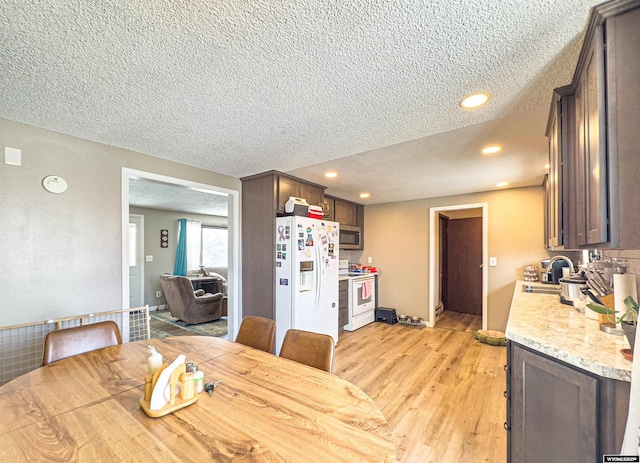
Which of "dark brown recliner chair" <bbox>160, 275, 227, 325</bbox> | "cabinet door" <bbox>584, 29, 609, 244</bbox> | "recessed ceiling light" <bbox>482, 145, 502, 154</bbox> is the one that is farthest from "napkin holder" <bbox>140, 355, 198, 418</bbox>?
"dark brown recliner chair" <bbox>160, 275, 227, 325</bbox>

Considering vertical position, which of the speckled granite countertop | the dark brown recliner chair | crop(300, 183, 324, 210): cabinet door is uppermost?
crop(300, 183, 324, 210): cabinet door

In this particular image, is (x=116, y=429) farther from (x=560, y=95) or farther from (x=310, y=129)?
(x=560, y=95)

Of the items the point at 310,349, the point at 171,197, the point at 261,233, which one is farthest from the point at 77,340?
the point at 171,197

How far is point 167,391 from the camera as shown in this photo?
1036mm

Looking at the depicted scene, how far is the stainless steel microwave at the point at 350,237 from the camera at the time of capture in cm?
498

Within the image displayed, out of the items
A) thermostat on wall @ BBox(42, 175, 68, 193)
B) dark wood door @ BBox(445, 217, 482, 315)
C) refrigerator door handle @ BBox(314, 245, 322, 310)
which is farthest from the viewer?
dark wood door @ BBox(445, 217, 482, 315)

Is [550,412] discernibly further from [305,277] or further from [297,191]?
[297,191]

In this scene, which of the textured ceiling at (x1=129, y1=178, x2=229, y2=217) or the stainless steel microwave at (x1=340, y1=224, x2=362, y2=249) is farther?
the stainless steel microwave at (x1=340, y1=224, x2=362, y2=249)

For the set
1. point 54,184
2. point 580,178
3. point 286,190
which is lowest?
point 580,178

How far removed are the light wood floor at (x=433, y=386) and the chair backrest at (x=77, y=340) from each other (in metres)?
2.04

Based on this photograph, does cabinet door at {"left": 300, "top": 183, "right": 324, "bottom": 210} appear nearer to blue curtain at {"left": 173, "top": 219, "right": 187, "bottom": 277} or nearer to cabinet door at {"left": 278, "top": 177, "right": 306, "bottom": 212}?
cabinet door at {"left": 278, "top": 177, "right": 306, "bottom": 212}

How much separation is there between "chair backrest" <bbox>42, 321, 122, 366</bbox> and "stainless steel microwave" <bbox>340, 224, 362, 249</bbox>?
3644 millimetres

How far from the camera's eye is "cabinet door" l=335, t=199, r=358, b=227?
4785 mm

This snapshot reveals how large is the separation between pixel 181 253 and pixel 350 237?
3.99m
